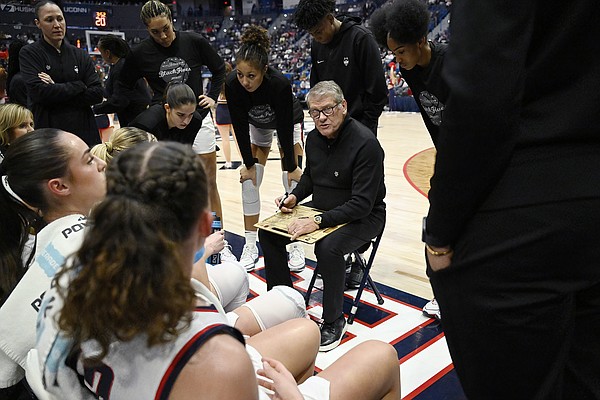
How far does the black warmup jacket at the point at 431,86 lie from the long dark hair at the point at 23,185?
1.65 meters

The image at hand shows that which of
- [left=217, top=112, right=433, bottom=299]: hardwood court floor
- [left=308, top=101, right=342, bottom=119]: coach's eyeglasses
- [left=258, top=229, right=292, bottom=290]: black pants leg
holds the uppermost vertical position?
[left=308, top=101, right=342, bottom=119]: coach's eyeglasses

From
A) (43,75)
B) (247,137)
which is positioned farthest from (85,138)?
(247,137)

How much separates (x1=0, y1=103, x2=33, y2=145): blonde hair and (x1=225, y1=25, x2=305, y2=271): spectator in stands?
4.30 feet

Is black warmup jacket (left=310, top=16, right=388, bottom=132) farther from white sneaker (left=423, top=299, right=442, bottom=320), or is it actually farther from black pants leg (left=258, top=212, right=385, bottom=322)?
white sneaker (left=423, top=299, right=442, bottom=320)

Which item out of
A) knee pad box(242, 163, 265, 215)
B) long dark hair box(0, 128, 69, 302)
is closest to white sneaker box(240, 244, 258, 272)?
knee pad box(242, 163, 265, 215)

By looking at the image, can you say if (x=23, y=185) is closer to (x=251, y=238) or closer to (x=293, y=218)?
(x=293, y=218)

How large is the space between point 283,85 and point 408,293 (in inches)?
63.5

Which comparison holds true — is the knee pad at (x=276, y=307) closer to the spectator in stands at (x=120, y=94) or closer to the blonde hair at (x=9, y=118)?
the blonde hair at (x=9, y=118)

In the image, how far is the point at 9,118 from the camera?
2943mm

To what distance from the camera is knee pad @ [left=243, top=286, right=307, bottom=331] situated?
192cm

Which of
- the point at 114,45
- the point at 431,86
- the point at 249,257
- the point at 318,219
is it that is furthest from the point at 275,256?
→ the point at 114,45

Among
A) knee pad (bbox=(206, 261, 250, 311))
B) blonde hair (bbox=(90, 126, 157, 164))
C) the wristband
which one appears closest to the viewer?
the wristband

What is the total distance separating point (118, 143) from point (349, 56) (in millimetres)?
1565

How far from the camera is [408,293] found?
3.15m
